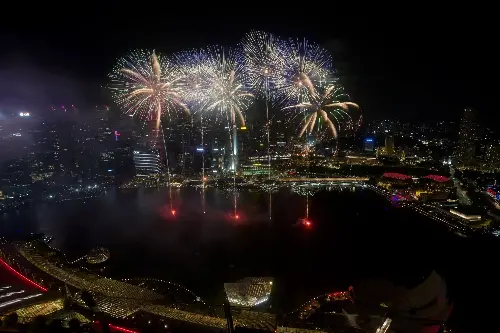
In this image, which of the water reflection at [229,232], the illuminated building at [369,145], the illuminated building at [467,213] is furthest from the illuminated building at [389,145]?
the illuminated building at [467,213]

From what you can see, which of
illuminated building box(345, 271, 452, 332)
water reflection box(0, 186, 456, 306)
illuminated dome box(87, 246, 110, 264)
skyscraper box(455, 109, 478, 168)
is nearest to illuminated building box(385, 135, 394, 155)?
skyscraper box(455, 109, 478, 168)

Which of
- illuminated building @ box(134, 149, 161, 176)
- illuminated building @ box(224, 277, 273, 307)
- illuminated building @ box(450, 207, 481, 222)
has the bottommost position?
illuminated building @ box(224, 277, 273, 307)

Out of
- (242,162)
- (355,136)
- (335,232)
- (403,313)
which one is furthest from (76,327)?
(355,136)

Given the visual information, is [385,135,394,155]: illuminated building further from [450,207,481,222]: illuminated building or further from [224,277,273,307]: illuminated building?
[224,277,273,307]: illuminated building

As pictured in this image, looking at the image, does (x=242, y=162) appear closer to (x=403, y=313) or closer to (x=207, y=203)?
(x=207, y=203)

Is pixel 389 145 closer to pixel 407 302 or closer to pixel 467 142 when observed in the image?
pixel 467 142

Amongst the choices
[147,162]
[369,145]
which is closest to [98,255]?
[147,162]
